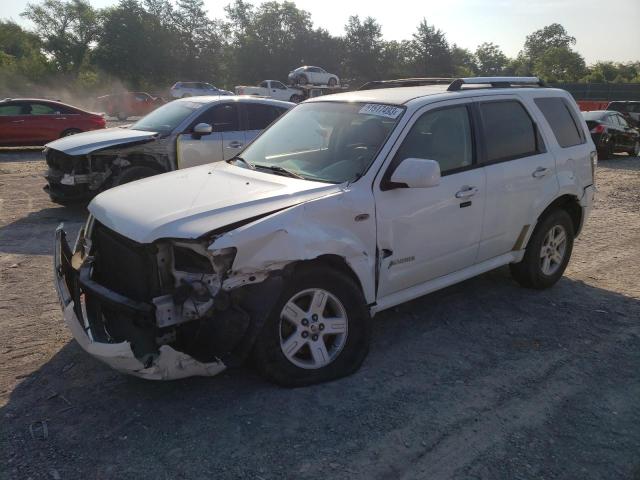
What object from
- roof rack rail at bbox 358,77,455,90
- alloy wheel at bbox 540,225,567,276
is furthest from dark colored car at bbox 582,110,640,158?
roof rack rail at bbox 358,77,455,90

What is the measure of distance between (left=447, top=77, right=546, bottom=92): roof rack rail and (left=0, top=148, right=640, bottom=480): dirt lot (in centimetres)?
194

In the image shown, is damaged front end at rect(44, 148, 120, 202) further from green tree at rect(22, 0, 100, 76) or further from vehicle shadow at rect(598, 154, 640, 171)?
green tree at rect(22, 0, 100, 76)

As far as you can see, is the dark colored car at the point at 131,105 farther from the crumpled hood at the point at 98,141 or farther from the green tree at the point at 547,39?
the green tree at the point at 547,39

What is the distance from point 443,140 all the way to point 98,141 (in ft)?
19.4

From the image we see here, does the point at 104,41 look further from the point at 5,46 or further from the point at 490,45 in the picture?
the point at 490,45

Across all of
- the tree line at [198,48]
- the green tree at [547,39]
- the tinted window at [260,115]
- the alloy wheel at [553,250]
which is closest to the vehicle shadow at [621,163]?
the tinted window at [260,115]

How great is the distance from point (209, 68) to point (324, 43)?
14.5 meters

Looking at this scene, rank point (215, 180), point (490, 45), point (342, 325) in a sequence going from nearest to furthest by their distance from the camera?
point (342, 325) < point (215, 180) < point (490, 45)

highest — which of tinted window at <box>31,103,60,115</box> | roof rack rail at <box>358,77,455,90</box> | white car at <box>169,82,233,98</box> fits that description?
white car at <box>169,82,233,98</box>

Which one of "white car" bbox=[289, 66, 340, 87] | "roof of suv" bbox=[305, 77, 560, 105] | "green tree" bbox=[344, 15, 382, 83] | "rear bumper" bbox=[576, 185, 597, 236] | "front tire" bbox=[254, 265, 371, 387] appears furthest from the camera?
"green tree" bbox=[344, 15, 382, 83]

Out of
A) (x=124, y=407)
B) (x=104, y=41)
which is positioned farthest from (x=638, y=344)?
(x=104, y=41)

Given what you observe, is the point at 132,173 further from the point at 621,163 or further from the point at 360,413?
the point at 621,163

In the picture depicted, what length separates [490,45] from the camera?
117000 millimetres

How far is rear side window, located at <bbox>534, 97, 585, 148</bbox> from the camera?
5.32 metres
